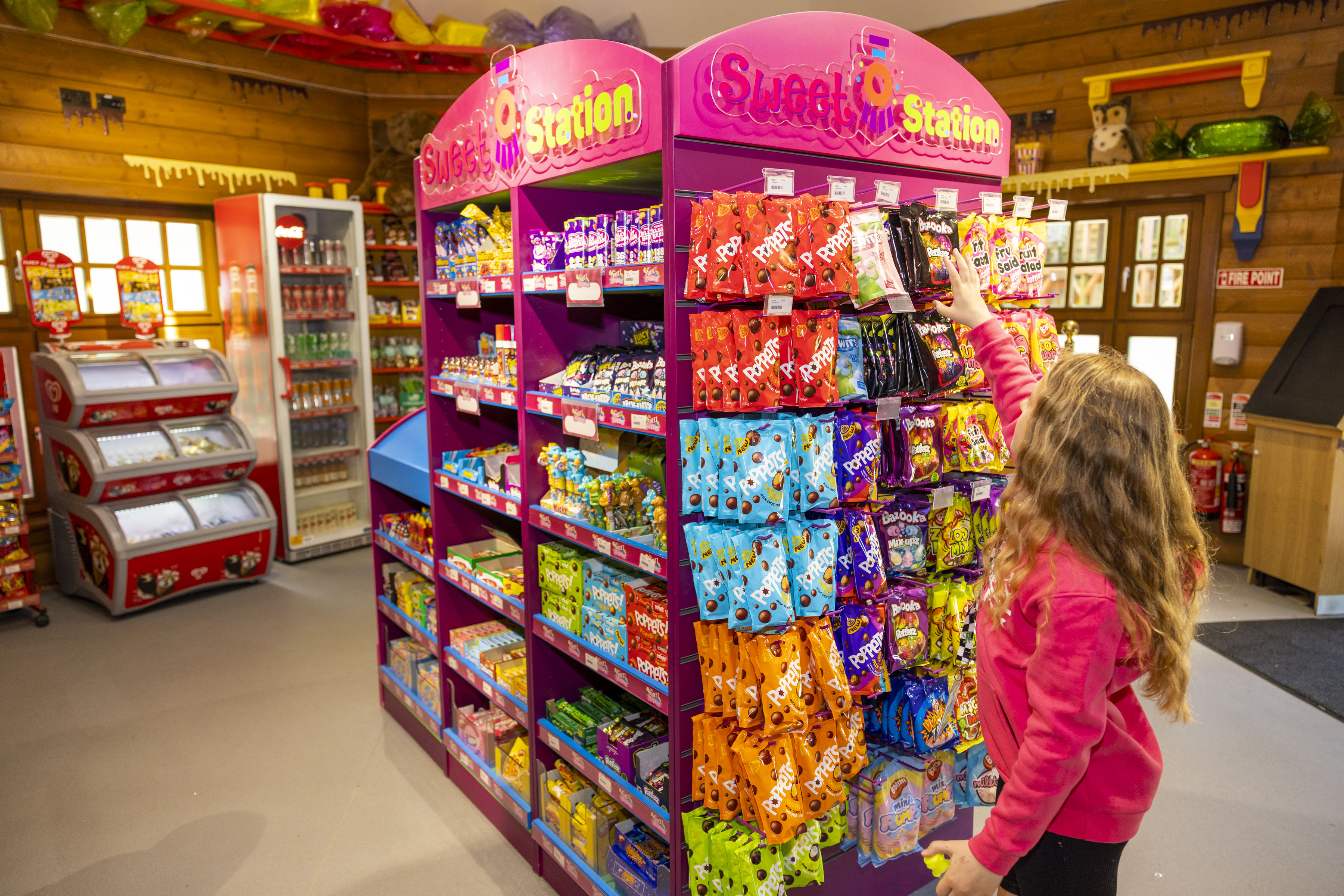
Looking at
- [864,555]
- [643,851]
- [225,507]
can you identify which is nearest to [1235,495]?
[864,555]

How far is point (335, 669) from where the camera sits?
179 inches

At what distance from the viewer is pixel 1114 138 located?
5.96 metres

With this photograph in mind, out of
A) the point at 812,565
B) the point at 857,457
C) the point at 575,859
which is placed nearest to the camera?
the point at 812,565

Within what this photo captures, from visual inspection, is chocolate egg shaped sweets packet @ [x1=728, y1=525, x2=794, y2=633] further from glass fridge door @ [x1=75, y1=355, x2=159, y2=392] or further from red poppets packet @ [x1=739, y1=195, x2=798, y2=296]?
glass fridge door @ [x1=75, y1=355, x2=159, y2=392]

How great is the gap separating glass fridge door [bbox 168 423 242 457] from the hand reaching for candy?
16.8ft

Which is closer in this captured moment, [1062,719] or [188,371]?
[1062,719]

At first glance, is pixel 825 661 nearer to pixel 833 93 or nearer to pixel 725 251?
pixel 725 251

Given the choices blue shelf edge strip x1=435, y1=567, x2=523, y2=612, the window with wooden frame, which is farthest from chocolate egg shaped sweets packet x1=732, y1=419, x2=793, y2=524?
the window with wooden frame

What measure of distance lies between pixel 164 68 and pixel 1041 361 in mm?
6797

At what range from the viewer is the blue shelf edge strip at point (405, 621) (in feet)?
12.0

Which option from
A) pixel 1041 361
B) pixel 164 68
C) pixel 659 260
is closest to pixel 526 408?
pixel 659 260

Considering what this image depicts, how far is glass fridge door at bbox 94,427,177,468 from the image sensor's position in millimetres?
5258

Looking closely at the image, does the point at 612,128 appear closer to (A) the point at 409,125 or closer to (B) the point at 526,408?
(B) the point at 526,408

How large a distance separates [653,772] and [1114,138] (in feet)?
19.0
